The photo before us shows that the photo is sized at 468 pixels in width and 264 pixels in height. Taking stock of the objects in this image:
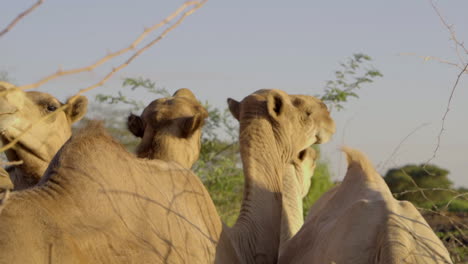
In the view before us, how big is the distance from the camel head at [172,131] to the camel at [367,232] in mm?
913

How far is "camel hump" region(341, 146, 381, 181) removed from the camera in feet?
16.5

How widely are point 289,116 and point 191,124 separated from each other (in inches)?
33.2

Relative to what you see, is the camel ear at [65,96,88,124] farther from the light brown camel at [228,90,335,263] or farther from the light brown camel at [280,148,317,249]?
the light brown camel at [280,148,317,249]

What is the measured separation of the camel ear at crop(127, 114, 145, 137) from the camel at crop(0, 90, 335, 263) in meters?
0.67

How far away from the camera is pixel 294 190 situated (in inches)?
252

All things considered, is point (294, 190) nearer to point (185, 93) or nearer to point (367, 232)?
point (185, 93)

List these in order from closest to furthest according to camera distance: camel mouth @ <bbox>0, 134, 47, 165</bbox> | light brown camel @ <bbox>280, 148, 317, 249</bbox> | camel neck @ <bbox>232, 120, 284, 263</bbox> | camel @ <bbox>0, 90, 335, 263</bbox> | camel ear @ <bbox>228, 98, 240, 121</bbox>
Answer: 1. camel @ <bbox>0, 90, 335, 263</bbox>
2. camel neck @ <bbox>232, 120, 284, 263</bbox>
3. camel ear @ <bbox>228, 98, 240, 121</bbox>
4. light brown camel @ <bbox>280, 148, 317, 249</bbox>
5. camel mouth @ <bbox>0, 134, 47, 165</bbox>

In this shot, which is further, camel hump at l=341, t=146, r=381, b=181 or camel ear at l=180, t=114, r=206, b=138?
camel ear at l=180, t=114, r=206, b=138

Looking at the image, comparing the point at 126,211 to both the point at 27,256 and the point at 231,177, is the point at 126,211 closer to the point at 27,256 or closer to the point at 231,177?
the point at 27,256

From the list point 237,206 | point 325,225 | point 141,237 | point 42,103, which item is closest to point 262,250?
point 325,225

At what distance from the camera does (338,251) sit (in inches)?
163

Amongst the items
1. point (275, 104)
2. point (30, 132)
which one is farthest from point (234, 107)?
point (30, 132)

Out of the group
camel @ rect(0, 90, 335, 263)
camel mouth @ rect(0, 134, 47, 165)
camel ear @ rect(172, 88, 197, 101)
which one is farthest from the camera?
camel mouth @ rect(0, 134, 47, 165)

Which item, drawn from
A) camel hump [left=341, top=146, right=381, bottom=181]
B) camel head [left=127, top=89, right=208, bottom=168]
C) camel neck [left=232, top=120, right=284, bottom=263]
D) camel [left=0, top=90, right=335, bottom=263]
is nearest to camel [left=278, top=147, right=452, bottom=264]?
camel hump [left=341, top=146, right=381, bottom=181]
